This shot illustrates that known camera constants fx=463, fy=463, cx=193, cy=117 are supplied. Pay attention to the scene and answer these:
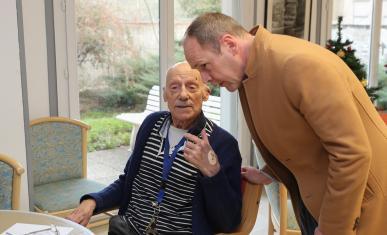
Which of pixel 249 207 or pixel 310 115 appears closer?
pixel 310 115

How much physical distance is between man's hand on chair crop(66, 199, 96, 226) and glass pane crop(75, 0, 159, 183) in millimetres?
1556

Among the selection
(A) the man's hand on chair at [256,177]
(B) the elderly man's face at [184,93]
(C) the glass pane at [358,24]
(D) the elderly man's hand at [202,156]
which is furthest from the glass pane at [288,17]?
(D) the elderly man's hand at [202,156]

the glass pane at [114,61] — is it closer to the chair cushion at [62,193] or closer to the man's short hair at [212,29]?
the chair cushion at [62,193]

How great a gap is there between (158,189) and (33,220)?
502mm

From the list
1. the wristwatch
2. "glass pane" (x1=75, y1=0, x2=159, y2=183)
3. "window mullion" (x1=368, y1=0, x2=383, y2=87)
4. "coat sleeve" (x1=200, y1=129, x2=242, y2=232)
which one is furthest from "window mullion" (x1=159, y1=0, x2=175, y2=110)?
"window mullion" (x1=368, y1=0, x2=383, y2=87)

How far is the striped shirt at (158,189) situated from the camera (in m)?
1.85

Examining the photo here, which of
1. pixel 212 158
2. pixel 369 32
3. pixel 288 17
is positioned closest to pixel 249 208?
pixel 212 158

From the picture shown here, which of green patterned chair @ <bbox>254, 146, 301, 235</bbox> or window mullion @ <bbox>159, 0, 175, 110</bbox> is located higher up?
window mullion @ <bbox>159, 0, 175, 110</bbox>

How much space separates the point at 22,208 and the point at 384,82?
5.06 metres

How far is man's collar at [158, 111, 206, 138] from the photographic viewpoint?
1915 mm

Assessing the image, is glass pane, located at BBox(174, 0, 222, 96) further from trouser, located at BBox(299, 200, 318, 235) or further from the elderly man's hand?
trouser, located at BBox(299, 200, 318, 235)

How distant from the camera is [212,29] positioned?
4.32ft

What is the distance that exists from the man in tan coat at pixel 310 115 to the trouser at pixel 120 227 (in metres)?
0.80

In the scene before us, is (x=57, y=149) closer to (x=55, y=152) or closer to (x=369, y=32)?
(x=55, y=152)
